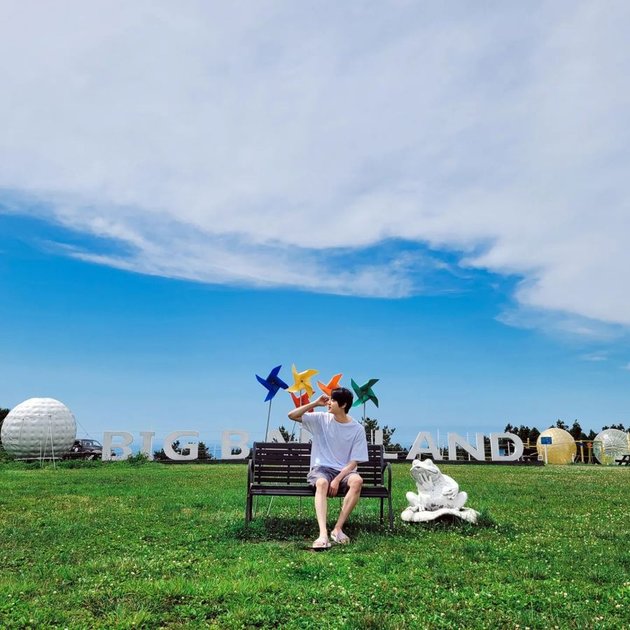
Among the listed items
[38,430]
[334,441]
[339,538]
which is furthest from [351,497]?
[38,430]

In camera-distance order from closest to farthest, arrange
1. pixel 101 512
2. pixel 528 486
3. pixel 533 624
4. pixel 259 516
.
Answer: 1. pixel 533 624
2. pixel 259 516
3. pixel 101 512
4. pixel 528 486

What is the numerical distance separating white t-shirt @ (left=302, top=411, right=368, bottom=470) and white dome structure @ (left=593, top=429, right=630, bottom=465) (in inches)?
1335

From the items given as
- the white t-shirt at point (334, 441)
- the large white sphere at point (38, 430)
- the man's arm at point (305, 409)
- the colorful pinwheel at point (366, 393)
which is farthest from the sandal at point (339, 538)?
the large white sphere at point (38, 430)

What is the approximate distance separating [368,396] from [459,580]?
3.76m

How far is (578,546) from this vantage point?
6652mm

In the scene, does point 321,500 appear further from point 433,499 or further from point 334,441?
point 433,499

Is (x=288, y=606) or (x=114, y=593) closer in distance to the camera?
(x=288, y=606)

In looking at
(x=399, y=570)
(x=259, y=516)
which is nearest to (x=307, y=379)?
(x=259, y=516)

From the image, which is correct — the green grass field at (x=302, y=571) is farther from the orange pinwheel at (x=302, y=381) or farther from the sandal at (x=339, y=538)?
the orange pinwheel at (x=302, y=381)

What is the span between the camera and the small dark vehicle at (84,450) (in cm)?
3045

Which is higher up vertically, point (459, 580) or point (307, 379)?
point (307, 379)

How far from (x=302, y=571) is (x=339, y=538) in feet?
4.65

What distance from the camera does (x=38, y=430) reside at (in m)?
28.3

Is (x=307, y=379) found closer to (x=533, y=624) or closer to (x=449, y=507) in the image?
(x=449, y=507)
